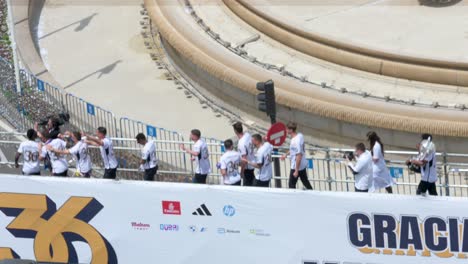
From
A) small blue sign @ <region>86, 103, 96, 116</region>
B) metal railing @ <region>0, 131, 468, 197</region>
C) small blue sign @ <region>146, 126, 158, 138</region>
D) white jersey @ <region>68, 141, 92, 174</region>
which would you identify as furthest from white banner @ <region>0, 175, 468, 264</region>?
small blue sign @ <region>86, 103, 96, 116</region>

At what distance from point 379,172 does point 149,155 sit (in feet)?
11.6

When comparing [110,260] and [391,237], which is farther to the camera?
[110,260]

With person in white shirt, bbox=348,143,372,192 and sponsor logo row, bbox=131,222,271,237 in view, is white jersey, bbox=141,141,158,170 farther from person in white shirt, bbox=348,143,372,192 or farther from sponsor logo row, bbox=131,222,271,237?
person in white shirt, bbox=348,143,372,192

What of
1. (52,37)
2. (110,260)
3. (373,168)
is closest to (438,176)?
(373,168)

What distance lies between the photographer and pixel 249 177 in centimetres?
1914

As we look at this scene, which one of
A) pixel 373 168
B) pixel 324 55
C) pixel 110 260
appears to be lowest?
pixel 110 260

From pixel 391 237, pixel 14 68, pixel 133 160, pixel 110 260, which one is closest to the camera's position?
pixel 391 237

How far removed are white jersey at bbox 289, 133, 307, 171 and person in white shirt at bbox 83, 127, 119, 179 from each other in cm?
284

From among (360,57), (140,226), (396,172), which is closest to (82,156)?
(140,226)

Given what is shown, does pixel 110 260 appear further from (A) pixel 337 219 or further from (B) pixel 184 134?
(B) pixel 184 134

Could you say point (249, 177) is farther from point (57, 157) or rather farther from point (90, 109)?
point (90, 109)

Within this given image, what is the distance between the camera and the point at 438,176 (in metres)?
19.3

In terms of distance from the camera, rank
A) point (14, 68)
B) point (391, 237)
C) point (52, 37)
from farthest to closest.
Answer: point (52, 37)
point (14, 68)
point (391, 237)

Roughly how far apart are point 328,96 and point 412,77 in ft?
5.12
